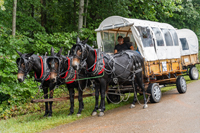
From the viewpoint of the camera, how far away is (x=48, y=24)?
51.5ft

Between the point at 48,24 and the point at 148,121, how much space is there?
468 inches

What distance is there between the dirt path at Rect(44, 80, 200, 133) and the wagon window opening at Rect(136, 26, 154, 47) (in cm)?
233

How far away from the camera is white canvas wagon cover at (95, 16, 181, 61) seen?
7.99 metres

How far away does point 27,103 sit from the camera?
914cm

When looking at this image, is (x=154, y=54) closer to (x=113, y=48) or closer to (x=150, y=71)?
(x=150, y=71)

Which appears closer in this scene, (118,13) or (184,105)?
(184,105)

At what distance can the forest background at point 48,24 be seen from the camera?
8617 mm

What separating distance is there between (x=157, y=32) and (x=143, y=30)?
88 cm

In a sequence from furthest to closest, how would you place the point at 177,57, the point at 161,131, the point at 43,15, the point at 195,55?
the point at 43,15, the point at 195,55, the point at 177,57, the point at 161,131

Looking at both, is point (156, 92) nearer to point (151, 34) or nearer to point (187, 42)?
point (151, 34)

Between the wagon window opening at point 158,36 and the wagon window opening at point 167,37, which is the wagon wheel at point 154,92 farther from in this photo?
the wagon window opening at point 167,37

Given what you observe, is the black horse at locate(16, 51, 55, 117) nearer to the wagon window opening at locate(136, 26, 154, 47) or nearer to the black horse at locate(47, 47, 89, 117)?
the black horse at locate(47, 47, 89, 117)

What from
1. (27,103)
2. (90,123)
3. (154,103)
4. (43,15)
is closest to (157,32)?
(154,103)

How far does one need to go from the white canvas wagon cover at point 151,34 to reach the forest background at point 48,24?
2.72 metres
